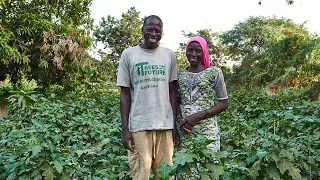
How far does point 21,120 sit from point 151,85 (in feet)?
12.4

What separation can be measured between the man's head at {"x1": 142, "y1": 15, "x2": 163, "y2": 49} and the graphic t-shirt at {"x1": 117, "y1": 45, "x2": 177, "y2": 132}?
0.07 meters

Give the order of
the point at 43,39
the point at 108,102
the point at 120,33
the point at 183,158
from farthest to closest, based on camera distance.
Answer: the point at 120,33
the point at 43,39
the point at 108,102
the point at 183,158

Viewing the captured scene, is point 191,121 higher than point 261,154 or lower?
higher

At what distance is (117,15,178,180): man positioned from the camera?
2.84 m

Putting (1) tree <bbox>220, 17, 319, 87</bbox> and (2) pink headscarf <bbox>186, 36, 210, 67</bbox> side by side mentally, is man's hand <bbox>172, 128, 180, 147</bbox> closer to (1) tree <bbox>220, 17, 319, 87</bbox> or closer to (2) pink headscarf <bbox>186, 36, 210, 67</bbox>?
(2) pink headscarf <bbox>186, 36, 210, 67</bbox>

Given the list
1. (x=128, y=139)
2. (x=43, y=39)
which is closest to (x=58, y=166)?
(x=128, y=139)

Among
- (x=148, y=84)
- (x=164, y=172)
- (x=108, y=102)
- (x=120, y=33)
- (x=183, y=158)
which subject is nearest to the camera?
(x=183, y=158)

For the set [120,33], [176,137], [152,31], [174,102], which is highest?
[120,33]

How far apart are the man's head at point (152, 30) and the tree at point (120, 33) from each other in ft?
116

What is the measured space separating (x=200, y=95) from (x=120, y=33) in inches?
1462

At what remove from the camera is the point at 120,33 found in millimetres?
39250

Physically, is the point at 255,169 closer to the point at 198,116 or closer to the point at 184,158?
the point at 198,116

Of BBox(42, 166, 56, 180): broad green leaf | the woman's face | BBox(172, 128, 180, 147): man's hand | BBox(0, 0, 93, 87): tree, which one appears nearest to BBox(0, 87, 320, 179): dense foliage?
BBox(42, 166, 56, 180): broad green leaf

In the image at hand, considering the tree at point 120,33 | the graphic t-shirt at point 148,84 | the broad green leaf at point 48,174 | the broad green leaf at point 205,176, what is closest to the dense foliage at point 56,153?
the broad green leaf at point 48,174
